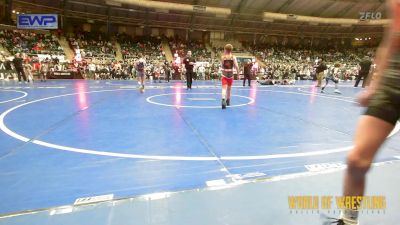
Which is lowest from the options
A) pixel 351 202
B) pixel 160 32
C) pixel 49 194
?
pixel 49 194

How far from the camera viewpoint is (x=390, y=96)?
5.57 ft

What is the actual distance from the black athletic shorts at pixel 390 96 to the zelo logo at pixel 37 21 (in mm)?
25776

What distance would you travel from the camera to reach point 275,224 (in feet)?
7.48

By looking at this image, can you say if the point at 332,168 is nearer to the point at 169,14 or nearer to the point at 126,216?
the point at 126,216

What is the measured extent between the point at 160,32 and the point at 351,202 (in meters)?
37.5

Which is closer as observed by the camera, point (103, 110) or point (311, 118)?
point (311, 118)

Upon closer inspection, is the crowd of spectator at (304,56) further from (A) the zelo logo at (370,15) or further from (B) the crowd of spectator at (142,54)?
(A) the zelo logo at (370,15)

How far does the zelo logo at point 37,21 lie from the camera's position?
22984mm

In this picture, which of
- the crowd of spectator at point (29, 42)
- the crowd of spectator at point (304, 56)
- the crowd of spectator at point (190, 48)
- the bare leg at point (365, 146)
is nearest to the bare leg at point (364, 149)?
the bare leg at point (365, 146)

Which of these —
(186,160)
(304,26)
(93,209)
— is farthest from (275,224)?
(304,26)

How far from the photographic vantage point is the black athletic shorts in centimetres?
168

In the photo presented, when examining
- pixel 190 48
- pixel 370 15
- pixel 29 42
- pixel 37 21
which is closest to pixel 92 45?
pixel 29 42

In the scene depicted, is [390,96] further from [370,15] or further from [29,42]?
[370,15]

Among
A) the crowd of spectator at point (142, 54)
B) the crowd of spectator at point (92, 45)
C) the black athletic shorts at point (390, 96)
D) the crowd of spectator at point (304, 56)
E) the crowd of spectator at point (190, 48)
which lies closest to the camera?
the black athletic shorts at point (390, 96)
